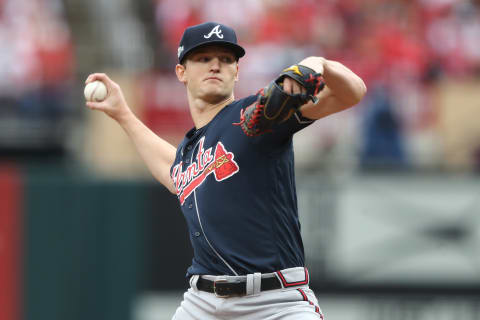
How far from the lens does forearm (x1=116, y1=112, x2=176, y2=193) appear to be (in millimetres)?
4211

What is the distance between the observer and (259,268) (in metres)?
3.46

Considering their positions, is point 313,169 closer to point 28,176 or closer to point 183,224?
point 183,224

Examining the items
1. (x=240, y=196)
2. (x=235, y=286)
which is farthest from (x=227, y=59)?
(x=235, y=286)

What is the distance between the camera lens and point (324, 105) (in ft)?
10.9

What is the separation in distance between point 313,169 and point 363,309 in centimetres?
140

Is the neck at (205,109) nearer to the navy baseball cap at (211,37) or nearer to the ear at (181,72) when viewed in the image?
the ear at (181,72)

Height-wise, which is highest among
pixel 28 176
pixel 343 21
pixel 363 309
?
pixel 343 21

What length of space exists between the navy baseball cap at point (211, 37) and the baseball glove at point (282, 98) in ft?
1.71

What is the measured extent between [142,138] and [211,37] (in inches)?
38.2

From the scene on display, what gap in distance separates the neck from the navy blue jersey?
0.16 m

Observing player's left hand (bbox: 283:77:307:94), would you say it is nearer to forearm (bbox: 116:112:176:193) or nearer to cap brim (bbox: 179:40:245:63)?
cap brim (bbox: 179:40:245:63)

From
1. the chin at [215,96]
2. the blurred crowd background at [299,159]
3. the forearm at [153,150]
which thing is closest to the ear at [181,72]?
the chin at [215,96]

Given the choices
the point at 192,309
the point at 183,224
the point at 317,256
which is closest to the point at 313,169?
the point at 317,256

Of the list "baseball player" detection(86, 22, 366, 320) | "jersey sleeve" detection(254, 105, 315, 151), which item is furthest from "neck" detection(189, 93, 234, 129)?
"jersey sleeve" detection(254, 105, 315, 151)
